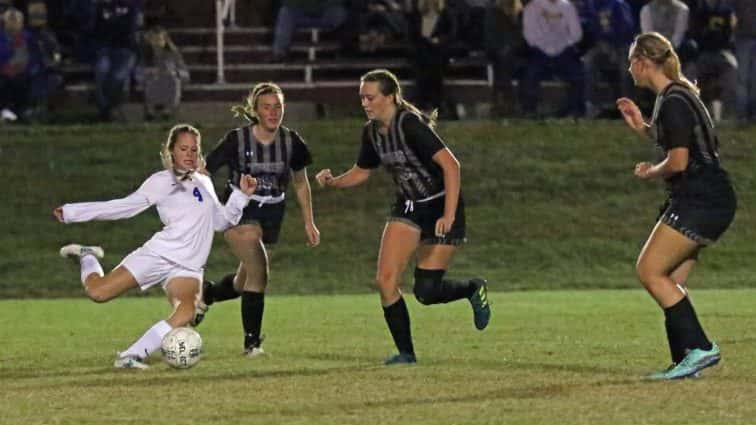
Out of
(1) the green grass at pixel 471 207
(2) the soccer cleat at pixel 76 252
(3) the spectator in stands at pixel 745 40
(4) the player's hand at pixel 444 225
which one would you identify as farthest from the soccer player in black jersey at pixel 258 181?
(3) the spectator in stands at pixel 745 40

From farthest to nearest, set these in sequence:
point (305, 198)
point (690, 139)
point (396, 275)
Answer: point (305, 198), point (396, 275), point (690, 139)

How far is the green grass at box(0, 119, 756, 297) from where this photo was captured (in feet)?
73.8

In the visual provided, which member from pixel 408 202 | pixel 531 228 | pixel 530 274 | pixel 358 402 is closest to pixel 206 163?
pixel 408 202

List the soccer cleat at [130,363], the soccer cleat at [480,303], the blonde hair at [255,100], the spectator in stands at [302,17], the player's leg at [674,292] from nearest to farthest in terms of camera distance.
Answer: the player's leg at [674,292], the soccer cleat at [130,363], the blonde hair at [255,100], the soccer cleat at [480,303], the spectator in stands at [302,17]

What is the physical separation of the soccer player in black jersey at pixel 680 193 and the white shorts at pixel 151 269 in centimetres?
A: 303

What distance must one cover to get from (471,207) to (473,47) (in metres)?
2.73

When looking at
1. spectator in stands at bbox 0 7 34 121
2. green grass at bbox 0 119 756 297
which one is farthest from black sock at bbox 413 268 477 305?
spectator in stands at bbox 0 7 34 121

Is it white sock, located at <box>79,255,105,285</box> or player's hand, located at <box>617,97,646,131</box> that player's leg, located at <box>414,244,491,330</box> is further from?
white sock, located at <box>79,255,105,285</box>

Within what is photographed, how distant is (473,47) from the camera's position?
26609 millimetres

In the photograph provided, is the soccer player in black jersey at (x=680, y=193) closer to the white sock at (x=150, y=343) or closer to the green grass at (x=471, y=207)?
the white sock at (x=150, y=343)

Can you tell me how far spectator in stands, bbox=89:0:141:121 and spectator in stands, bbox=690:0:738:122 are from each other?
739cm

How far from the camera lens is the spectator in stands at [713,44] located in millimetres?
25406

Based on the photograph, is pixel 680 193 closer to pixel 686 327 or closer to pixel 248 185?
pixel 686 327

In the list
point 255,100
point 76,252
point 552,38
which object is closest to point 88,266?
point 76,252
